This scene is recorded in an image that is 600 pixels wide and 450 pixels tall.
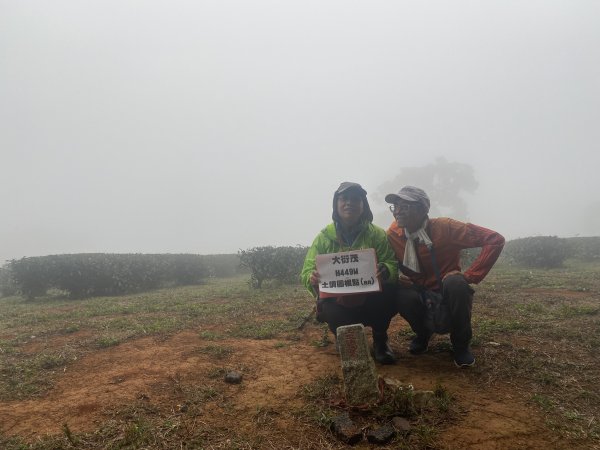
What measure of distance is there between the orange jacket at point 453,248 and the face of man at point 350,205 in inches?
19.1

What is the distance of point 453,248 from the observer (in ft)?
11.4

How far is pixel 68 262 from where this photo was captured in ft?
35.3

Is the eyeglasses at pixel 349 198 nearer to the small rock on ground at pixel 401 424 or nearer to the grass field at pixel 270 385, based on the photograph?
the grass field at pixel 270 385

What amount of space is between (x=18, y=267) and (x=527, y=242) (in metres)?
17.2

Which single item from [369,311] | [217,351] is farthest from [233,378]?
[369,311]

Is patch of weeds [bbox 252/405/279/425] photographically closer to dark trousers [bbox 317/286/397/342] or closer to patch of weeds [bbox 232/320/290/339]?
dark trousers [bbox 317/286/397/342]

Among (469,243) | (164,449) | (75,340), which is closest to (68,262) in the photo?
(75,340)

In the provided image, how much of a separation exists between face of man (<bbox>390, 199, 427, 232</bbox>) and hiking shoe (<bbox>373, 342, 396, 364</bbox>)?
1163 mm

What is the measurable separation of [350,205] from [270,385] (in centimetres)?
176

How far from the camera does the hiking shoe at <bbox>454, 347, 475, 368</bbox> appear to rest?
328 cm

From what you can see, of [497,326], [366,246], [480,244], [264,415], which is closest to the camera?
[264,415]

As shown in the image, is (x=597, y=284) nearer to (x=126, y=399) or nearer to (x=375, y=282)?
(x=375, y=282)

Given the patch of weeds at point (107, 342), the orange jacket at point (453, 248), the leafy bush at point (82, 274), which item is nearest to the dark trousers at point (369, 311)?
the orange jacket at point (453, 248)

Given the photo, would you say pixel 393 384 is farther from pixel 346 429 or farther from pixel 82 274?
pixel 82 274
